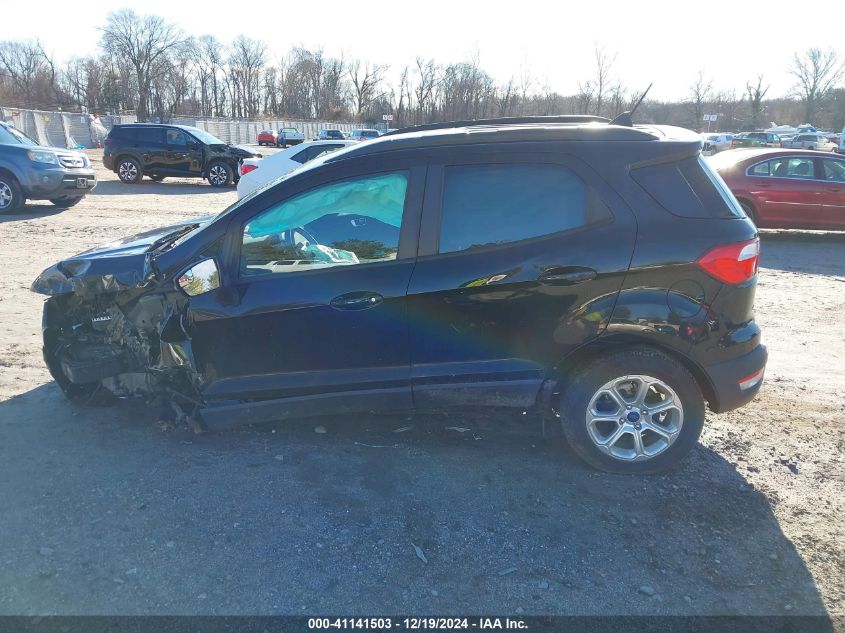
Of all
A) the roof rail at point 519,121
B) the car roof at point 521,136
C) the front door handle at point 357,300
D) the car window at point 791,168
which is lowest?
the front door handle at point 357,300

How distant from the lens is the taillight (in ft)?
10.4

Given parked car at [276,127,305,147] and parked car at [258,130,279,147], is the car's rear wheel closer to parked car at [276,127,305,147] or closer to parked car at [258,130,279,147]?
parked car at [276,127,305,147]

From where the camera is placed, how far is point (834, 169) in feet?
35.7

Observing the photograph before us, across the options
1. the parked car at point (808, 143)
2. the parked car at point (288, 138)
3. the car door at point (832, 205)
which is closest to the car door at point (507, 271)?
the car door at point (832, 205)

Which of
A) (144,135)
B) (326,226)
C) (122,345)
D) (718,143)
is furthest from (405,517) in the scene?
(718,143)

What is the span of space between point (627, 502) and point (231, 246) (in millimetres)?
2542

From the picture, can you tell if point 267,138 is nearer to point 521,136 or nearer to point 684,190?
point 521,136

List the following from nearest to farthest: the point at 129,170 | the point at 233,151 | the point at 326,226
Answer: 1. the point at 326,226
2. the point at 129,170
3. the point at 233,151

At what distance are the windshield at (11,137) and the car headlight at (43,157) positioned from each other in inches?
18.4

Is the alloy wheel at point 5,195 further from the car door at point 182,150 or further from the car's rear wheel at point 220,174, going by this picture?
the car's rear wheel at point 220,174

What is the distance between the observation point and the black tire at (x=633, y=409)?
327cm

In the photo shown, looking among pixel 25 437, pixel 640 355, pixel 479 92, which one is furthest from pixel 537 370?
pixel 479 92

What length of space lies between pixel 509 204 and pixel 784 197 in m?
9.51

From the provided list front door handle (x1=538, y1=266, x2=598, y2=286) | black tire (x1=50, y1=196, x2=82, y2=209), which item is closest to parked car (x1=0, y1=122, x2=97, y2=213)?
black tire (x1=50, y1=196, x2=82, y2=209)
